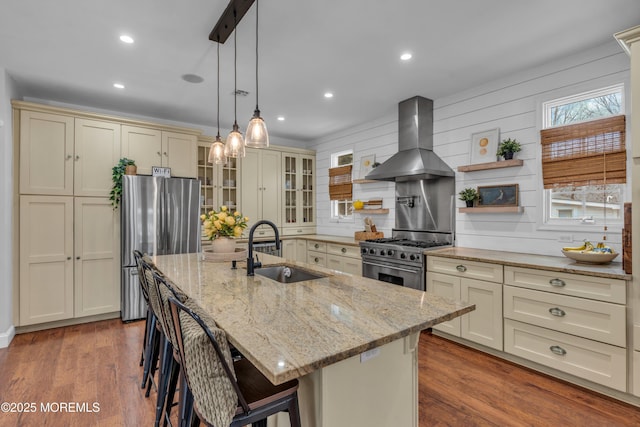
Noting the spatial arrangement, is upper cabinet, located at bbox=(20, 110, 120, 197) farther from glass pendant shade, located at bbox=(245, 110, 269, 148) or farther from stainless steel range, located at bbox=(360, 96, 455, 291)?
stainless steel range, located at bbox=(360, 96, 455, 291)

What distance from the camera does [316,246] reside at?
5027 millimetres

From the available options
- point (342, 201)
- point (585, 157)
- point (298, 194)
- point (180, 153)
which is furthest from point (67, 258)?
point (585, 157)

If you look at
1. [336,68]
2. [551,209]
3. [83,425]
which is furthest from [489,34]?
[83,425]

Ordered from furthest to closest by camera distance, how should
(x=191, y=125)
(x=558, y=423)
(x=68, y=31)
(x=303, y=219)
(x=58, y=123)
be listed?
(x=303, y=219), (x=191, y=125), (x=58, y=123), (x=68, y=31), (x=558, y=423)

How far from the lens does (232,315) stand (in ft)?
4.47

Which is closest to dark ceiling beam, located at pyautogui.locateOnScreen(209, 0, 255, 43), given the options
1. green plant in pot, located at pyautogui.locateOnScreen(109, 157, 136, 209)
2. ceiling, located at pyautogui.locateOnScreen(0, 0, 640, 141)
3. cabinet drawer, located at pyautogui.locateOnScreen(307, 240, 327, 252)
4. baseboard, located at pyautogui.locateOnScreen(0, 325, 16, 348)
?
ceiling, located at pyautogui.locateOnScreen(0, 0, 640, 141)

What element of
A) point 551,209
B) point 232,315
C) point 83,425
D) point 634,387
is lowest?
point 83,425

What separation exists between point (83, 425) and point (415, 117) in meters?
4.00

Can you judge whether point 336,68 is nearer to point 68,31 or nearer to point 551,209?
point 68,31

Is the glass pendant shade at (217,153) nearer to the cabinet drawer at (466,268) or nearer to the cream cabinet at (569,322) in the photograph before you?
the cabinet drawer at (466,268)

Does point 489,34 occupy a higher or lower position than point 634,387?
higher

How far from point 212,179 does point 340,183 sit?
78.7 inches

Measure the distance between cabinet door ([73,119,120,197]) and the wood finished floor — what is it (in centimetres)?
170

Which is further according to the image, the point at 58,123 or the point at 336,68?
the point at 58,123
